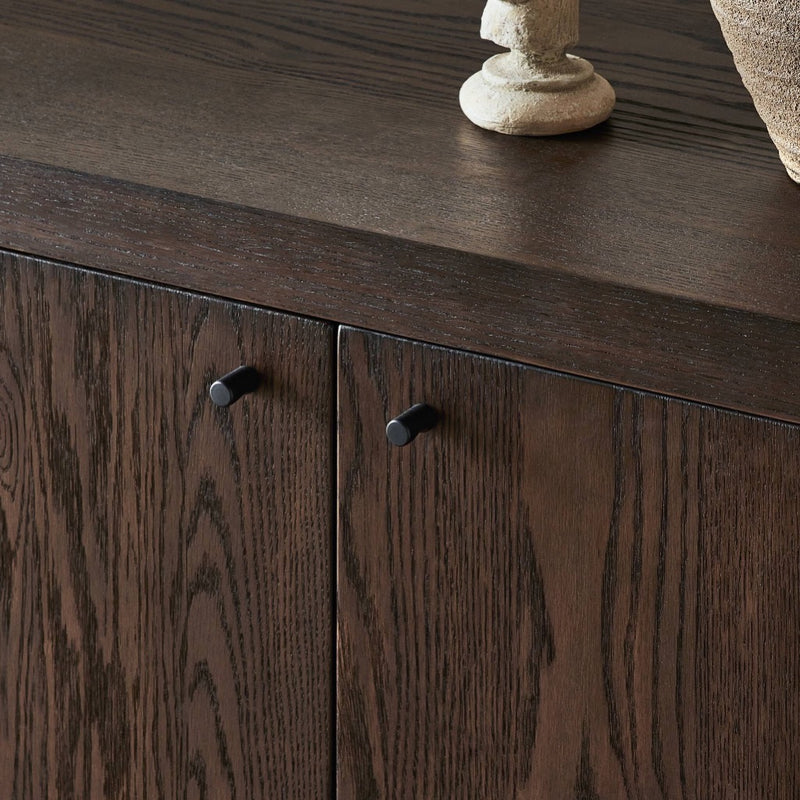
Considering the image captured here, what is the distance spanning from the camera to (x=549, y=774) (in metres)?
0.64

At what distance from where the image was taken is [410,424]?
1.92 ft

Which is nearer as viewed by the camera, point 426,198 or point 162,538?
point 426,198

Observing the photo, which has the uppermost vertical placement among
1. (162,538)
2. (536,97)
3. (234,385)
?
(536,97)

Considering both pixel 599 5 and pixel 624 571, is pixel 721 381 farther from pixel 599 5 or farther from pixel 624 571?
pixel 599 5

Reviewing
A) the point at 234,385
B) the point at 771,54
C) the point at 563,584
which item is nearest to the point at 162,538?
the point at 234,385

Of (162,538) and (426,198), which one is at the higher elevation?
(426,198)

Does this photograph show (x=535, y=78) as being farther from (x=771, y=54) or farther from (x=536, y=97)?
(x=771, y=54)

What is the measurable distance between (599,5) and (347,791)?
57 cm

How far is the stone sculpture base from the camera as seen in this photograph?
65 centimetres

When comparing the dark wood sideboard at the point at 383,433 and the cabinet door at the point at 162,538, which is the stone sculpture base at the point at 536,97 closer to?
the dark wood sideboard at the point at 383,433

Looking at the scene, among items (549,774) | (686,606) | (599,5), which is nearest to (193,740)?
(549,774)

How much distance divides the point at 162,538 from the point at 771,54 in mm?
409

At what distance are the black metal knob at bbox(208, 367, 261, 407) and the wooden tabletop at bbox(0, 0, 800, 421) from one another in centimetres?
4

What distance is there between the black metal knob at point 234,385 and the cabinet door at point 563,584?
5 cm
